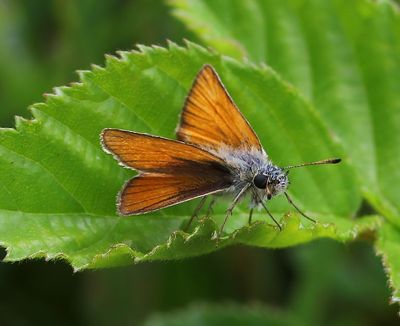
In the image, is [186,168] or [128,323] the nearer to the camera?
[186,168]

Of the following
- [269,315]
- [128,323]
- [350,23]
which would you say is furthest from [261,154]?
[128,323]

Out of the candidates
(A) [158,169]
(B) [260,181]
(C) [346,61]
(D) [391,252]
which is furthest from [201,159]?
(C) [346,61]

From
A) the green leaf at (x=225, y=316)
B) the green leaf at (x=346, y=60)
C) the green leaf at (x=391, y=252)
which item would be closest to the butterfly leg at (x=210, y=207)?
the green leaf at (x=391, y=252)

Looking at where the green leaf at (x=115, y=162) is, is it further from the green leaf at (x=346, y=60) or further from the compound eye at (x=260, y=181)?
the green leaf at (x=346, y=60)

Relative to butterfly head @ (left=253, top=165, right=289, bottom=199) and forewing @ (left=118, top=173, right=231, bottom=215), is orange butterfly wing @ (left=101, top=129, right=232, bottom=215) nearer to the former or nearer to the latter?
forewing @ (left=118, top=173, right=231, bottom=215)

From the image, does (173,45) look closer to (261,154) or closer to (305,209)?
(261,154)

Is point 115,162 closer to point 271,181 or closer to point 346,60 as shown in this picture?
point 271,181
